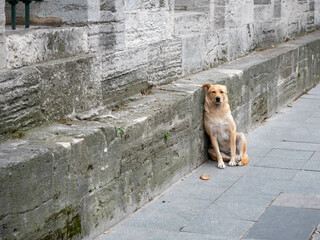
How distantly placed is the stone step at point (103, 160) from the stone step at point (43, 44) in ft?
1.67

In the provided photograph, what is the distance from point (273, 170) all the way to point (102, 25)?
2.38m

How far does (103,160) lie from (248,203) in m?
1.47

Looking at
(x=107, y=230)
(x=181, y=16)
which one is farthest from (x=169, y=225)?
(x=181, y=16)

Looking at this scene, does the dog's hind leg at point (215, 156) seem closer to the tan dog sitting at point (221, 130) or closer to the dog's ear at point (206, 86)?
the tan dog sitting at point (221, 130)

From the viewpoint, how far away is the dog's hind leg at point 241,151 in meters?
6.59

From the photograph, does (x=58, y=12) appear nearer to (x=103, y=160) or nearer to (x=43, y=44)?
(x=43, y=44)

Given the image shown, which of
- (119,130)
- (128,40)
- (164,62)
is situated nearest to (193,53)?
(164,62)

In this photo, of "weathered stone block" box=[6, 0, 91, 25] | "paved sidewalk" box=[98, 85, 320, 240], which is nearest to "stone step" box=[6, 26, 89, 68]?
"weathered stone block" box=[6, 0, 91, 25]

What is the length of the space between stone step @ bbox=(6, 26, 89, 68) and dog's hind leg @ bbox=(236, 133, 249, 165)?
2203 millimetres

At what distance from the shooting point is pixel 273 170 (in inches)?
252

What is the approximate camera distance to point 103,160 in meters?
4.55

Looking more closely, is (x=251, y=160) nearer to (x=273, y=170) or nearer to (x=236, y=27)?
(x=273, y=170)

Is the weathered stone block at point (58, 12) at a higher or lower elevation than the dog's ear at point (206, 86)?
higher

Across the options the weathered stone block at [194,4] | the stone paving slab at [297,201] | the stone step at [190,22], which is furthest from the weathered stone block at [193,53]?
the stone paving slab at [297,201]
